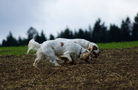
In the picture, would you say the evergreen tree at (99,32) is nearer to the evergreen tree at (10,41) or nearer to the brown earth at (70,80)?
the evergreen tree at (10,41)

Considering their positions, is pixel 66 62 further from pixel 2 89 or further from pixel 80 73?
pixel 2 89

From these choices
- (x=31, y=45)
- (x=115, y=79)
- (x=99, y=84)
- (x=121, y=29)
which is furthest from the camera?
(x=121, y=29)

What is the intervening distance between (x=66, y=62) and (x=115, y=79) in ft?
9.90

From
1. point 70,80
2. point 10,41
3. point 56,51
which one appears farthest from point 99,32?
point 70,80

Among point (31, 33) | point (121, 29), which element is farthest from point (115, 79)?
point (31, 33)

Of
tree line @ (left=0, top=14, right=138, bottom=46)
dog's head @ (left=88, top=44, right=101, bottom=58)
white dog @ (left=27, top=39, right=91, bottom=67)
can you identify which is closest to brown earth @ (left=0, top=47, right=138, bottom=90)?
white dog @ (left=27, top=39, right=91, bottom=67)

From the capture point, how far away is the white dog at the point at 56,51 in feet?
25.0

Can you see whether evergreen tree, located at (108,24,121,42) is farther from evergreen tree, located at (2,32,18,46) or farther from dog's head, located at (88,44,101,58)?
dog's head, located at (88,44,101,58)

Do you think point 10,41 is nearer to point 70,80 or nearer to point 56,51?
point 56,51

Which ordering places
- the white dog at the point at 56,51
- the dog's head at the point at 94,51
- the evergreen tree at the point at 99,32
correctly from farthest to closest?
1. the evergreen tree at the point at 99,32
2. the dog's head at the point at 94,51
3. the white dog at the point at 56,51

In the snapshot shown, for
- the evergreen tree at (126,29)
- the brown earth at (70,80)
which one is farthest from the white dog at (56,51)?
the evergreen tree at (126,29)

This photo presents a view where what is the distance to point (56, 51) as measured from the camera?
7.89 meters

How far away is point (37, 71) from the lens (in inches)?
278

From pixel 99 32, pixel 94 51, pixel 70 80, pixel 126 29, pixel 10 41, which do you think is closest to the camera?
pixel 70 80
